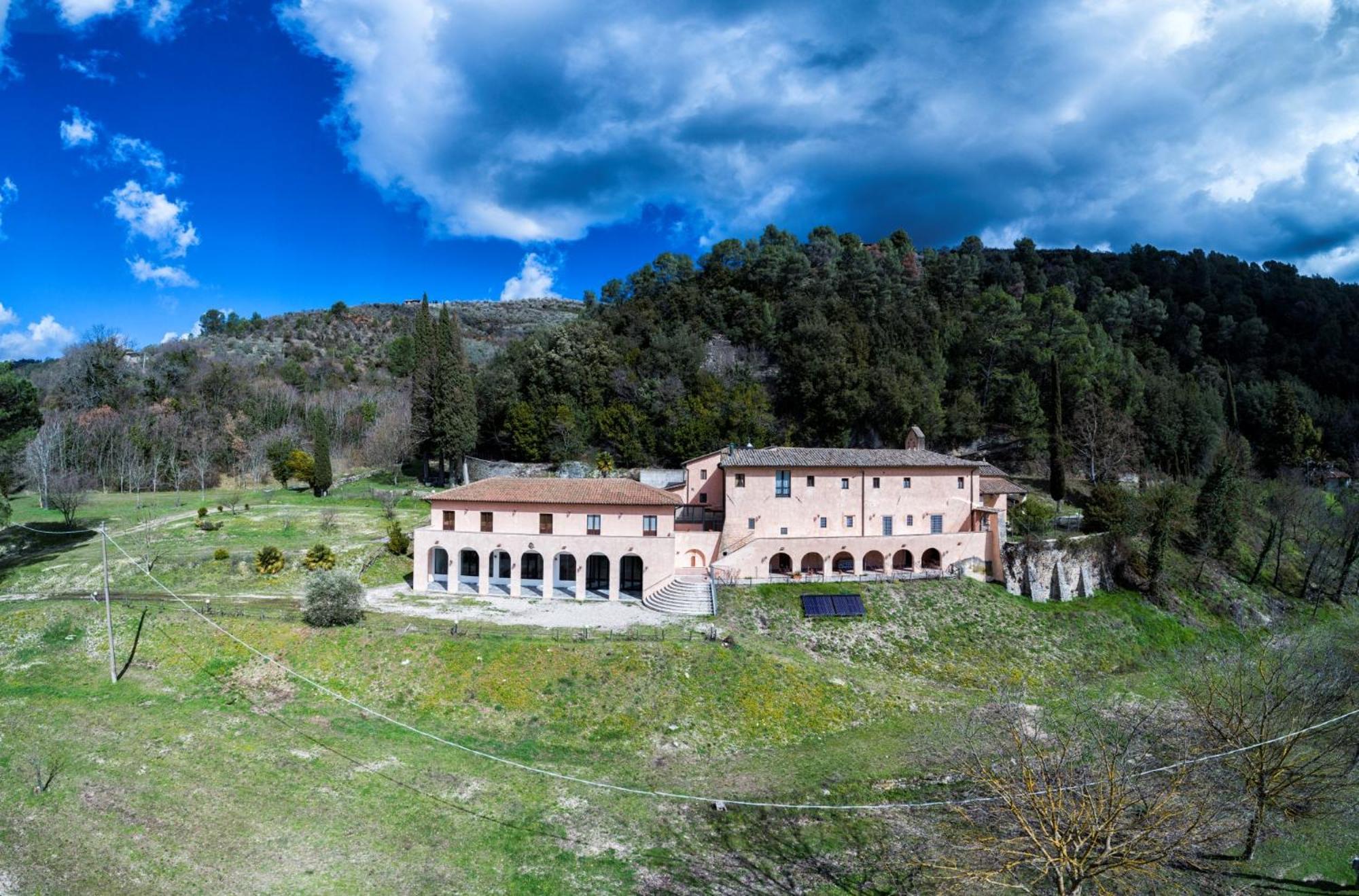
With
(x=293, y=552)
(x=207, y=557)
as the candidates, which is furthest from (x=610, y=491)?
(x=207, y=557)

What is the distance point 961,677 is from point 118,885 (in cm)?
2719

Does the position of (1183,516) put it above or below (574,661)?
above

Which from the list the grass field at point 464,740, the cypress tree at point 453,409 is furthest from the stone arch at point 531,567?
the cypress tree at point 453,409

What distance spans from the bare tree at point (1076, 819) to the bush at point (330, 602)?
2165 centimetres

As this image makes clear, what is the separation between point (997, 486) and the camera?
129 ft

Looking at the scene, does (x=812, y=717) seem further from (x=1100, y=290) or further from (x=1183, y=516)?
(x=1100, y=290)

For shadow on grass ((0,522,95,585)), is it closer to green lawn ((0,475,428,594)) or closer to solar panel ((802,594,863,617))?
green lawn ((0,475,428,594))

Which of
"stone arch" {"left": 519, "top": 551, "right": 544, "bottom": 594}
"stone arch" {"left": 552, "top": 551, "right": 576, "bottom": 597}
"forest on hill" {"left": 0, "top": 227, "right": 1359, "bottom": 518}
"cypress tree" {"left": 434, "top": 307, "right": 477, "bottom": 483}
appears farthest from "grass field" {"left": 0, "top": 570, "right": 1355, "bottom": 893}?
"cypress tree" {"left": 434, "top": 307, "right": 477, "bottom": 483}

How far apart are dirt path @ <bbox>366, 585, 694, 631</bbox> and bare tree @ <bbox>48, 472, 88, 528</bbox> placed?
2094cm

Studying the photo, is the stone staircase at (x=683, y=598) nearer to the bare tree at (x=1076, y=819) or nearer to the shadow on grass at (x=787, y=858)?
the bare tree at (x=1076, y=819)

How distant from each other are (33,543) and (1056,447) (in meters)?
65.0

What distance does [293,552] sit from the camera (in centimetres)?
3559

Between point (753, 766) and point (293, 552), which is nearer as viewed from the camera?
point (753, 766)

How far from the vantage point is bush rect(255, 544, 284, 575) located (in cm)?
3297
